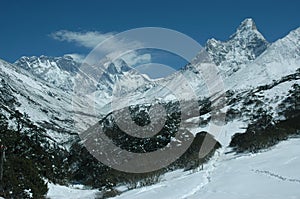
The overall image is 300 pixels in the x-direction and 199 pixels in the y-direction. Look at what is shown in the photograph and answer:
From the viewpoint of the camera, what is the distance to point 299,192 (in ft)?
57.7

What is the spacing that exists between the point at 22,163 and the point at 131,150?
26.6 meters

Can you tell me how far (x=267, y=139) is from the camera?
157 ft

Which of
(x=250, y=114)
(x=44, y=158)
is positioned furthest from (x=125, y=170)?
(x=250, y=114)

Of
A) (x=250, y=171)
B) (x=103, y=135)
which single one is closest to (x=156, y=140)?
(x=103, y=135)

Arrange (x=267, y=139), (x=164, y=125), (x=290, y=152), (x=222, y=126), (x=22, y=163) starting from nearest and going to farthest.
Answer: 1. (x=290, y=152)
2. (x=22, y=163)
3. (x=267, y=139)
4. (x=164, y=125)
5. (x=222, y=126)

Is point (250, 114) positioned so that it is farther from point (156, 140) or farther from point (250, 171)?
point (250, 171)

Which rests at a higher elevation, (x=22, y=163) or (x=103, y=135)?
(x=103, y=135)

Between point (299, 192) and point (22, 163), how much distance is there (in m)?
25.9

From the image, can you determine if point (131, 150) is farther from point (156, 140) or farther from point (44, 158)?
point (44, 158)

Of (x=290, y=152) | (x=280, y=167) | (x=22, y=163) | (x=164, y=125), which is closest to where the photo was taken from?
(x=280, y=167)

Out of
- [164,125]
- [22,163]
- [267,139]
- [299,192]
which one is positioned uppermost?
[164,125]

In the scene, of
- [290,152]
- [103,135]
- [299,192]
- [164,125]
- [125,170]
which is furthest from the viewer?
[103,135]

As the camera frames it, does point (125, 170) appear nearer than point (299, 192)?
No

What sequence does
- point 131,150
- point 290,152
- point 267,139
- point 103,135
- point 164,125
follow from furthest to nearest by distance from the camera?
point 103,135 → point 164,125 → point 131,150 → point 267,139 → point 290,152
